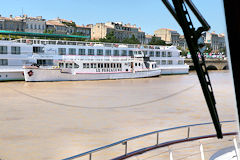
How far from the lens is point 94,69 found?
33.0 meters

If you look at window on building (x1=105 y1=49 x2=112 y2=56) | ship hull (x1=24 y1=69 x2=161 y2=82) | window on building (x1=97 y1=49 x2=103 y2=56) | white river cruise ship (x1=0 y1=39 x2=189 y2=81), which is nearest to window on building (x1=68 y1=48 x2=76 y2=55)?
white river cruise ship (x1=0 y1=39 x2=189 y2=81)

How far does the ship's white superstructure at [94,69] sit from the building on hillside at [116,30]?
4968 cm

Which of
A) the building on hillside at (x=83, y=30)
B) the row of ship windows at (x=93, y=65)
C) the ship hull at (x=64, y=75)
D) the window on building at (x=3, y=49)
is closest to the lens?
the ship hull at (x=64, y=75)

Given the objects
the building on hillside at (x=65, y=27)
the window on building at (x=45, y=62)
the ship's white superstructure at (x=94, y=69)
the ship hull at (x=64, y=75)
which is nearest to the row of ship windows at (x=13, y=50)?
Answer: the window on building at (x=45, y=62)

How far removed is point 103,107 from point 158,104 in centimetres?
332

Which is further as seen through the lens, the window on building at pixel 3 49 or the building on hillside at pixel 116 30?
the building on hillside at pixel 116 30

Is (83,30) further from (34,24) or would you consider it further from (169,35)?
(169,35)

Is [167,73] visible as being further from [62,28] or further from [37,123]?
[62,28]

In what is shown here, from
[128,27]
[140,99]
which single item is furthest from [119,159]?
[128,27]

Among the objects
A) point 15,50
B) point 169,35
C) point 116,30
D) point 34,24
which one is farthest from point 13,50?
point 169,35

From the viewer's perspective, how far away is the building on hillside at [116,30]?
90000mm

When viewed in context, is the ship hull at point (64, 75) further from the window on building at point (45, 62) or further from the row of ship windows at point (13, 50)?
the row of ship windows at point (13, 50)

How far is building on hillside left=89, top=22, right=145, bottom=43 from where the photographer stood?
295ft

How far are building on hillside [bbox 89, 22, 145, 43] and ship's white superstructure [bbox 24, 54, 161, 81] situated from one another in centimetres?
4968
